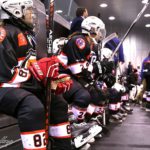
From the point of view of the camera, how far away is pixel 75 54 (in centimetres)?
302

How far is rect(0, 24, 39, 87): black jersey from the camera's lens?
1.78 meters

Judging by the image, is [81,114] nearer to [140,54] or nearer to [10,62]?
[10,62]

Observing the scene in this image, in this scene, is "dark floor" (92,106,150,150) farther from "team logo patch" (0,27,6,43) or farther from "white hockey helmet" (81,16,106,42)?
"team logo patch" (0,27,6,43)

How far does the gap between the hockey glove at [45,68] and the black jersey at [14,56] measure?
95 millimetres

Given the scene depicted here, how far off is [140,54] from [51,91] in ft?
38.0

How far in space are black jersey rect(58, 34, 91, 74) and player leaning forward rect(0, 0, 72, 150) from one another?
0.97 metres

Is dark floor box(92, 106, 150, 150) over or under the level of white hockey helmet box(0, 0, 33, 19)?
under

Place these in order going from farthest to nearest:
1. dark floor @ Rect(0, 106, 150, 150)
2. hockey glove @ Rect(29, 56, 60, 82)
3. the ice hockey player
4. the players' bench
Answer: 1. the ice hockey player
2. dark floor @ Rect(0, 106, 150, 150)
3. the players' bench
4. hockey glove @ Rect(29, 56, 60, 82)

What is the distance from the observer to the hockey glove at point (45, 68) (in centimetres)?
176

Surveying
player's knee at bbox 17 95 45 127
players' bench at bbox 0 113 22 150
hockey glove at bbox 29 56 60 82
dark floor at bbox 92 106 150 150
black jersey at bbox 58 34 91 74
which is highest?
black jersey at bbox 58 34 91 74

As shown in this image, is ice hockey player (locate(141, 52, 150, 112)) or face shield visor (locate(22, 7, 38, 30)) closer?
face shield visor (locate(22, 7, 38, 30))

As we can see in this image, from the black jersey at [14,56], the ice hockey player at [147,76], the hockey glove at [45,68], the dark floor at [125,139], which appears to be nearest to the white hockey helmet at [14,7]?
the black jersey at [14,56]

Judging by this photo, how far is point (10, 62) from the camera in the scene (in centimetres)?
179

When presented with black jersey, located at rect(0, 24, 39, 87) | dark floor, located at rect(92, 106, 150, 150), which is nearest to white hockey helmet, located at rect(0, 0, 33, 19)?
black jersey, located at rect(0, 24, 39, 87)
